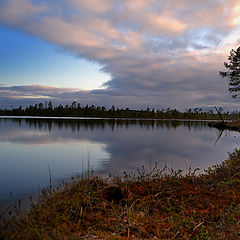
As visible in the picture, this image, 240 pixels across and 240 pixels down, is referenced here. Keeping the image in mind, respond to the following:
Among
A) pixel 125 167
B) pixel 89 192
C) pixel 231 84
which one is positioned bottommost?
pixel 125 167

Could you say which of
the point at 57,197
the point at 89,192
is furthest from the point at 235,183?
the point at 57,197

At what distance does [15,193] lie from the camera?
23.9 ft

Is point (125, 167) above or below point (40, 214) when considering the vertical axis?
below

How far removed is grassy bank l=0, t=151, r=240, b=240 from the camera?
4121mm

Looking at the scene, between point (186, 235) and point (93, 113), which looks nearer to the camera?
point (186, 235)

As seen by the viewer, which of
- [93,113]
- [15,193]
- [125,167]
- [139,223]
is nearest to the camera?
[139,223]

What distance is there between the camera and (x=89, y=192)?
5.83m

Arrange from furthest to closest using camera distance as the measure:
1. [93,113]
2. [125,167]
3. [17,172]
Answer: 1. [93,113]
2. [125,167]
3. [17,172]

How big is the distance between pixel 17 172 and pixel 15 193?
304 cm

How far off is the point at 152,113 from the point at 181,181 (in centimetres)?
12690

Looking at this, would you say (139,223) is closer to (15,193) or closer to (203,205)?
(203,205)

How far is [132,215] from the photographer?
16.3 ft

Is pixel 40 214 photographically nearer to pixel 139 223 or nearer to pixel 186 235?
pixel 139 223

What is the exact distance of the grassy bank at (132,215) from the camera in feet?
13.5
